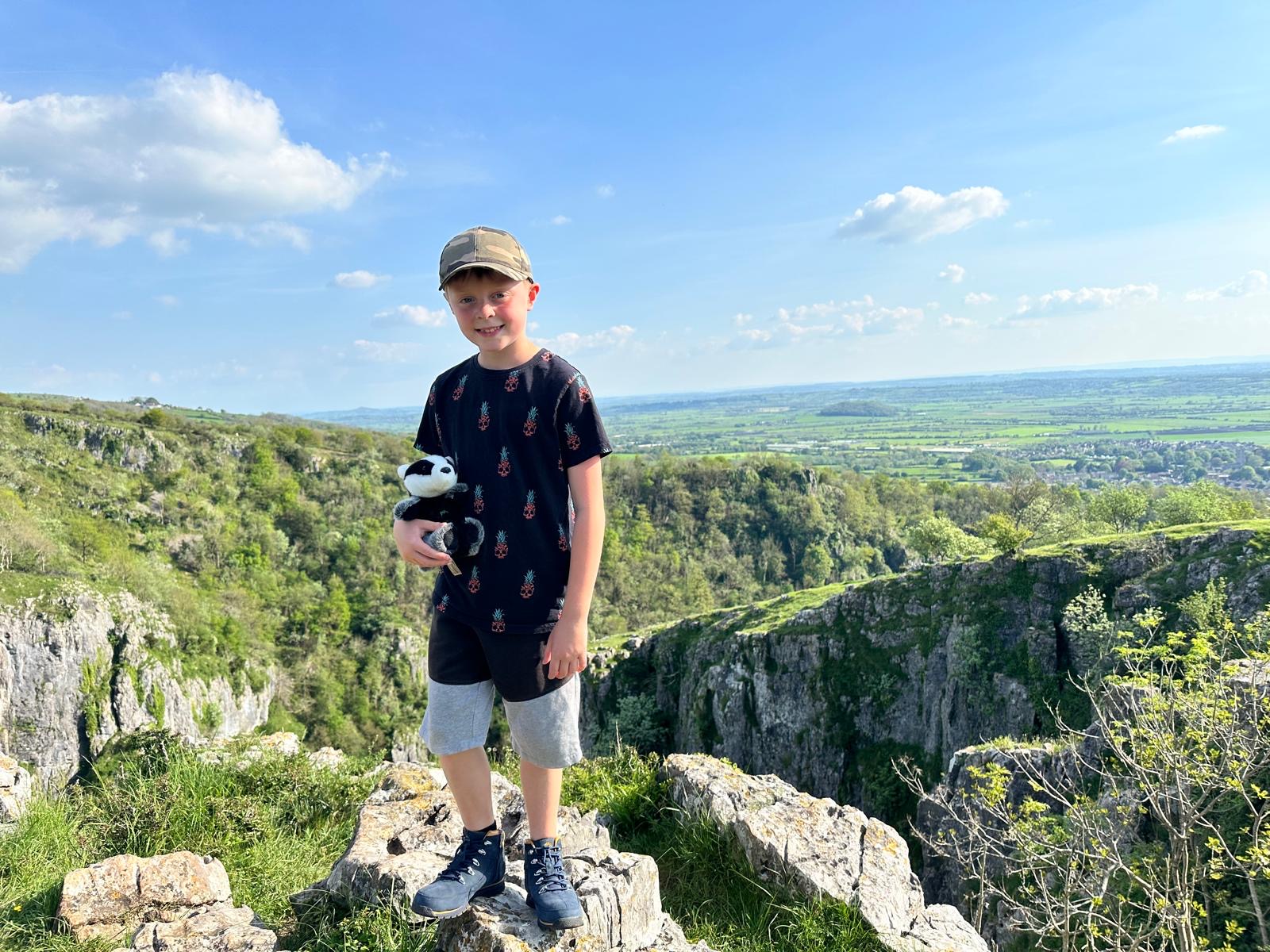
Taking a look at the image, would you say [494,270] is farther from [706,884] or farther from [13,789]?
[13,789]

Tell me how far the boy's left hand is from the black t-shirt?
0.06 meters

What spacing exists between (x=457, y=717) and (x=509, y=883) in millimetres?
972

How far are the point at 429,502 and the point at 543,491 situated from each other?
19.0 inches

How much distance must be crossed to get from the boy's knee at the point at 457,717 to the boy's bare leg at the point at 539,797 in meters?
0.25

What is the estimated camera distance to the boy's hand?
9.06 feet

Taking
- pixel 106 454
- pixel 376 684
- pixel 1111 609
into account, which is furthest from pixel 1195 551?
pixel 106 454

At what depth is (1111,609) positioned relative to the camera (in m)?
24.2

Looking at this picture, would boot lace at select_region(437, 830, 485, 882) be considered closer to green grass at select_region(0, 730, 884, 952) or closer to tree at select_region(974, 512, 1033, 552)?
green grass at select_region(0, 730, 884, 952)

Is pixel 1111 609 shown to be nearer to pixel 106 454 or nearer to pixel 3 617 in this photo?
pixel 3 617

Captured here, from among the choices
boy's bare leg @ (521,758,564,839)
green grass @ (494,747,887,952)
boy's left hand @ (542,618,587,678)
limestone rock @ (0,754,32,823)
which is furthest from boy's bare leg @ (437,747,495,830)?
limestone rock @ (0,754,32,823)

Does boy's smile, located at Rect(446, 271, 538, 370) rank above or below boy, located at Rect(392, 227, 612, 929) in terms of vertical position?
above

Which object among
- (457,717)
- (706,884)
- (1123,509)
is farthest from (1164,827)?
(1123,509)

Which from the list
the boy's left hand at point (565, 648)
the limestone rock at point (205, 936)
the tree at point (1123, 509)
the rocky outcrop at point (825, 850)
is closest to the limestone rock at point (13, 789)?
the limestone rock at point (205, 936)

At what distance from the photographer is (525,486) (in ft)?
9.57
